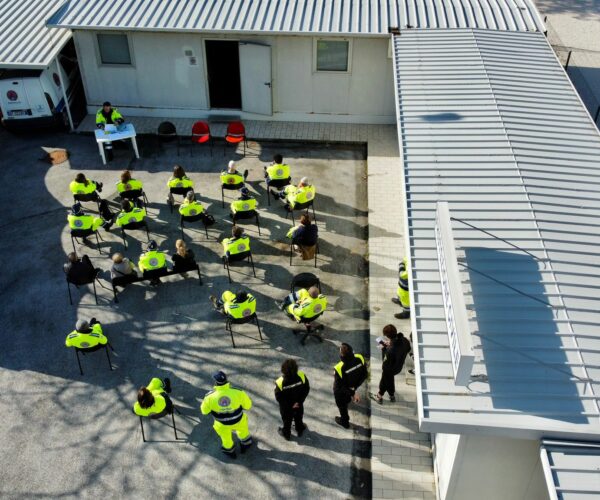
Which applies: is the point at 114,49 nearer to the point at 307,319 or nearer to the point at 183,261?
the point at 183,261

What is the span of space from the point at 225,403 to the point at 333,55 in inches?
429

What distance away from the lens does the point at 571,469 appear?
6262 millimetres

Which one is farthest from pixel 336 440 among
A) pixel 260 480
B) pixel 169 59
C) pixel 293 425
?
pixel 169 59

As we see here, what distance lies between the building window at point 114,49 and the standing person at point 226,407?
11.4 m

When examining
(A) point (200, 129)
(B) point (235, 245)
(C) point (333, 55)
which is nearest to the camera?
(B) point (235, 245)

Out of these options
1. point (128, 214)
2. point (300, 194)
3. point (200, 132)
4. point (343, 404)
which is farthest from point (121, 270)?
point (200, 132)

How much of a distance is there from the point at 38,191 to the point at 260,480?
961 centimetres

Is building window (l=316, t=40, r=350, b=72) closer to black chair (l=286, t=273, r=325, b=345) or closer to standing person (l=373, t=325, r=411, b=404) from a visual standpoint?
black chair (l=286, t=273, r=325, b=345)

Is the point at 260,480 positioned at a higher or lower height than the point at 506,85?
lower

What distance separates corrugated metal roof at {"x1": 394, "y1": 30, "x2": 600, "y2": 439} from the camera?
6.94m

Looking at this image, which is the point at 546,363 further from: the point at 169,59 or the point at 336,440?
the point at 169,59

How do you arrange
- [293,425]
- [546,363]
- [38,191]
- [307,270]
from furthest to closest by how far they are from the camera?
1. [38,191]
2. [307,270]
3. [293,425]
4. [546,363]

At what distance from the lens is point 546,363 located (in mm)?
7215

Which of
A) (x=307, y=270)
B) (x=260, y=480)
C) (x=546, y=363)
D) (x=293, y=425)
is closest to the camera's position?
(x=546, y=363)
